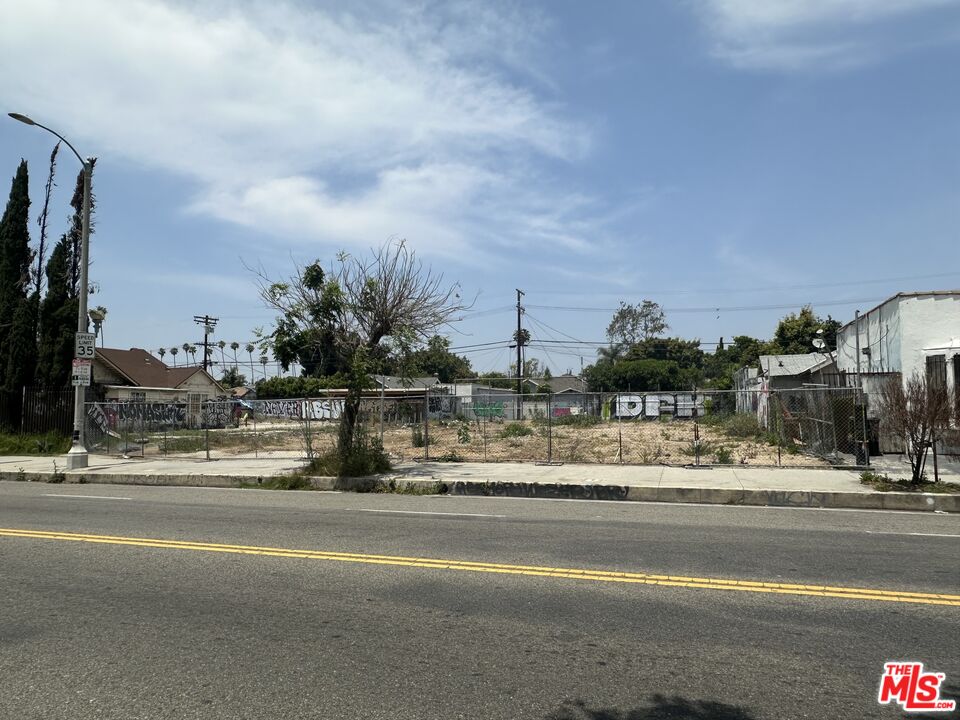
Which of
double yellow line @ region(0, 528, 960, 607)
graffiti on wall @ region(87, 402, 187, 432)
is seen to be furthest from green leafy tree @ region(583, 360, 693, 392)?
double yellow line @ region(0, 528, 960, 607)

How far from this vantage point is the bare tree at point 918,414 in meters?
12.2

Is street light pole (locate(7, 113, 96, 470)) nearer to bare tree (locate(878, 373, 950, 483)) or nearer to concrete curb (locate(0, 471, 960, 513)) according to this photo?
concrete curb (locate(0, 471, 960, 513))

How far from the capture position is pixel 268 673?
453 cm

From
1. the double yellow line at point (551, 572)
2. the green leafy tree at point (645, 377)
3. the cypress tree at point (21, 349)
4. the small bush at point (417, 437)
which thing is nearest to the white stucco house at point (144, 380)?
the cypress tree at point (21, 349)

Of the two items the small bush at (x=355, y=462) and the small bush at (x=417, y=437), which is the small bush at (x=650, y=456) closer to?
the small bush at (x=355, y=462)

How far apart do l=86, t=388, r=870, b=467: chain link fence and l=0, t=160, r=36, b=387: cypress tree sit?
6.02 meters

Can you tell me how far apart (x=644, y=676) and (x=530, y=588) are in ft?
7.06

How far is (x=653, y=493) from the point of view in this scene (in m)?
13.2

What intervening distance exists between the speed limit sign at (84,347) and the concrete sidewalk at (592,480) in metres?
3.05

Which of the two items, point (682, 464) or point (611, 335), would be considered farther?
point (611, 335)

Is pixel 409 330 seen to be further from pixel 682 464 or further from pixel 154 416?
pixel 154 416

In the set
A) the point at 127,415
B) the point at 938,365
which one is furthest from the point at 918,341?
the point at 127,415

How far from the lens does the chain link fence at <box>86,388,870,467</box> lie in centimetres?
1756

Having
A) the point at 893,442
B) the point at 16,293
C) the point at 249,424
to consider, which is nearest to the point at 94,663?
the point at 893,442
